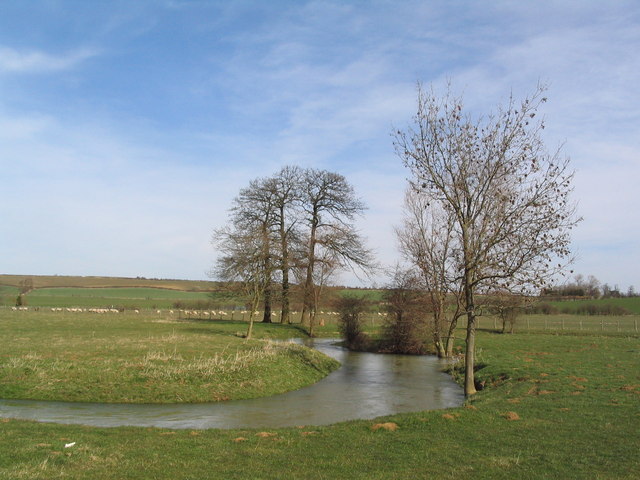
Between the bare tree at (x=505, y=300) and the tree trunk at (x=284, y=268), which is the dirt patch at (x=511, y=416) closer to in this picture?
the bare tree at (x=505, y=300)

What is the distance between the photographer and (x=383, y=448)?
380 inches

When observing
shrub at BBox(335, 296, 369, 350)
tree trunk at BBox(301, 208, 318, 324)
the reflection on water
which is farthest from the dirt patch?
tree trunk at BBox(301, 208, 318, 324)

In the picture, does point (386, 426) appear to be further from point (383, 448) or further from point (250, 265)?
point (250, 265)

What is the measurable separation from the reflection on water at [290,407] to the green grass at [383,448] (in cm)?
257

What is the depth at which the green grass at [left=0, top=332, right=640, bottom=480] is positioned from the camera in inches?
314

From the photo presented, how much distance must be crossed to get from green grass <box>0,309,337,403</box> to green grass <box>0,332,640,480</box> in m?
5.87

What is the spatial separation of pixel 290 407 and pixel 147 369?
6196mm

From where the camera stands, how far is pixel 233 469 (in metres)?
8.23

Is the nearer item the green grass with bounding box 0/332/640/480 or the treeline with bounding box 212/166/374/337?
the green grass with bounding box 0/332/640/480

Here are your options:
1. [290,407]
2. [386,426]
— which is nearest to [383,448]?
[386,426]

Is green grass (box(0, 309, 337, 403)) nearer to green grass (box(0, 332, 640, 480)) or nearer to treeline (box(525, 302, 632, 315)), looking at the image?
green grass (box(0, 332, 640, 480))

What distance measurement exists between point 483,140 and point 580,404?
817 cm

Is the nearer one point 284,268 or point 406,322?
point 406,322

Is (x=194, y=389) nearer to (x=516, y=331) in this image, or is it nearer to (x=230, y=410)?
(x=230, y=410)
